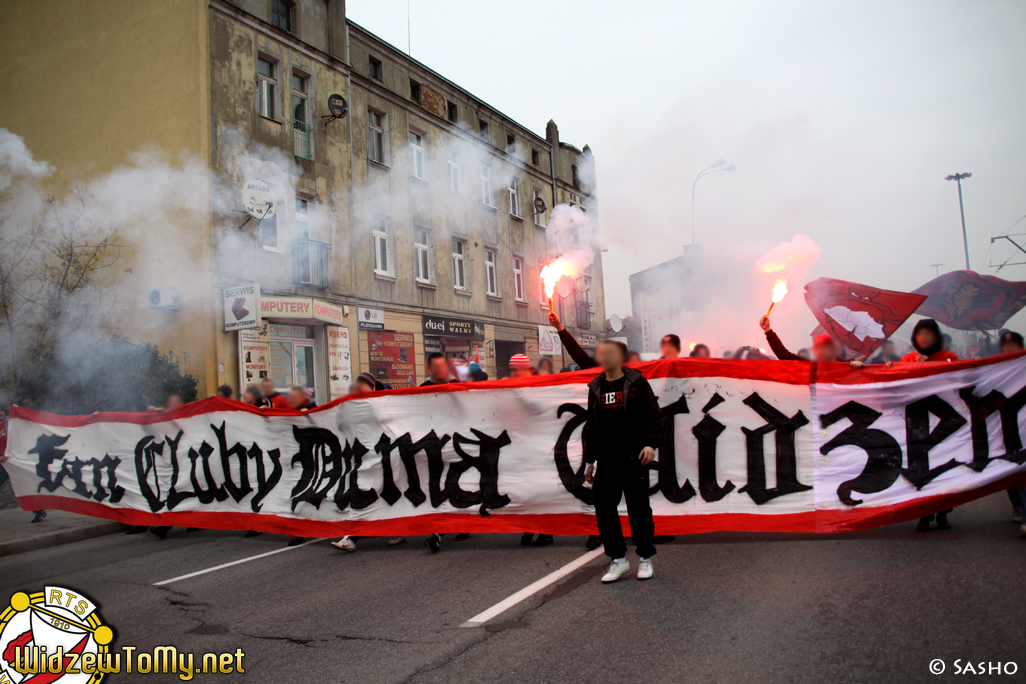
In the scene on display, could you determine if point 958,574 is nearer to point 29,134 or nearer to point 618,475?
point 618,475

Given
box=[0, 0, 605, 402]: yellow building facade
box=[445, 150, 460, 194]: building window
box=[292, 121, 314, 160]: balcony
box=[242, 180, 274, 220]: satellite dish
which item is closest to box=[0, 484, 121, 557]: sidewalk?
box=[0, 0, 605, 402]: yellow building facade

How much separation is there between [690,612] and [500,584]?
1.41 metres

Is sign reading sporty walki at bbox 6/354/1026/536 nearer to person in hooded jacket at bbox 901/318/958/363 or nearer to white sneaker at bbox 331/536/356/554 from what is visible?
white sneaker at bbox 331/536/356/554

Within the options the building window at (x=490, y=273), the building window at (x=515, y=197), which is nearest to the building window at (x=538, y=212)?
the building window at (x=515, y=197)

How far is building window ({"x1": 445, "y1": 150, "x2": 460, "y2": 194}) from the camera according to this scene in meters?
21.3

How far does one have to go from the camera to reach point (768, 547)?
16.8 ft

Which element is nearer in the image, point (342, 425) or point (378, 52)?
point (342, 425)

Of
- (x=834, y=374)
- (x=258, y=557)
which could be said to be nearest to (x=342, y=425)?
(x=258, y=557)

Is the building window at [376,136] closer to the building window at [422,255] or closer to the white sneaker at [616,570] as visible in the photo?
the building window at [422,255]

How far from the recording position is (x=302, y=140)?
16.4 metres

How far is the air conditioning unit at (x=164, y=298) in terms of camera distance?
1331cm

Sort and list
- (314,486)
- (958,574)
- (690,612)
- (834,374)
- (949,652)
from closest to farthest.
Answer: (949,652) < (690,612) < (958,574) < (834,374) < (314,486)

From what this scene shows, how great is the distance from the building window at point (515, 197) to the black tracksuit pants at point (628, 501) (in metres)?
20.1

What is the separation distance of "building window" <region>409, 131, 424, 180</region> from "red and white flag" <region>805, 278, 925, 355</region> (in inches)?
559
